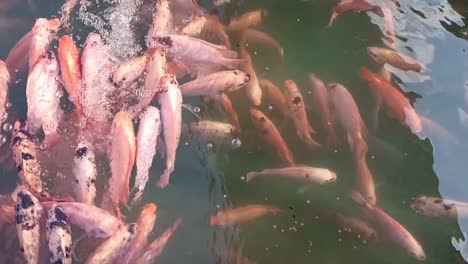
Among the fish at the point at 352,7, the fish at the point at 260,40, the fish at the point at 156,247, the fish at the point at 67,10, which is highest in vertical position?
the fish at the point at 67,10

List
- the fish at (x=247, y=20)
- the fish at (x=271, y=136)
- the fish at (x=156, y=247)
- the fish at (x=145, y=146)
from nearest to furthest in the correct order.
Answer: the fish at (x=156, y=247) → the fish at (x=145, y=146) → the fish at (x=271, y=136) → the fish at (x=247, y=20)

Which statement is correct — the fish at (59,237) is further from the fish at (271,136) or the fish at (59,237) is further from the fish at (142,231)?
the fish at (271,136)

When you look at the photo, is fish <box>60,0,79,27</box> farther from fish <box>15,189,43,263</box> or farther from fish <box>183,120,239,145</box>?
fish <box>15,189,43,263</box>

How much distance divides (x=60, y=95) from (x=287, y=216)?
135 cm

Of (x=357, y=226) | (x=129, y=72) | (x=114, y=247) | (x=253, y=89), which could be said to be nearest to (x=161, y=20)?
(x=129, y=72)

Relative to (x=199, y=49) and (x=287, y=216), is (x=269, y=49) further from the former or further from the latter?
(x=287, y=216)

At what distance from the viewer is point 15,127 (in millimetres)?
2807

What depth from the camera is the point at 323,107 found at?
3141 mm

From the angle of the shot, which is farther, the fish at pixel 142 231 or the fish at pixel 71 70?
the fish at pixel 71 70

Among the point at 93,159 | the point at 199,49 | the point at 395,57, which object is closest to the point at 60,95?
the point at 93,159

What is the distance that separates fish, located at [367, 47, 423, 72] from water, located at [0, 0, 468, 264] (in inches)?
1.7

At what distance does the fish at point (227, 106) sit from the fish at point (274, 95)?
0.23m

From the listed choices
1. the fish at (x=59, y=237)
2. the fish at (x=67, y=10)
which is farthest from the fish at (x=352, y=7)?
the fish at (x=59, y=237)

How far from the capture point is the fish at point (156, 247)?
2.48 metres
